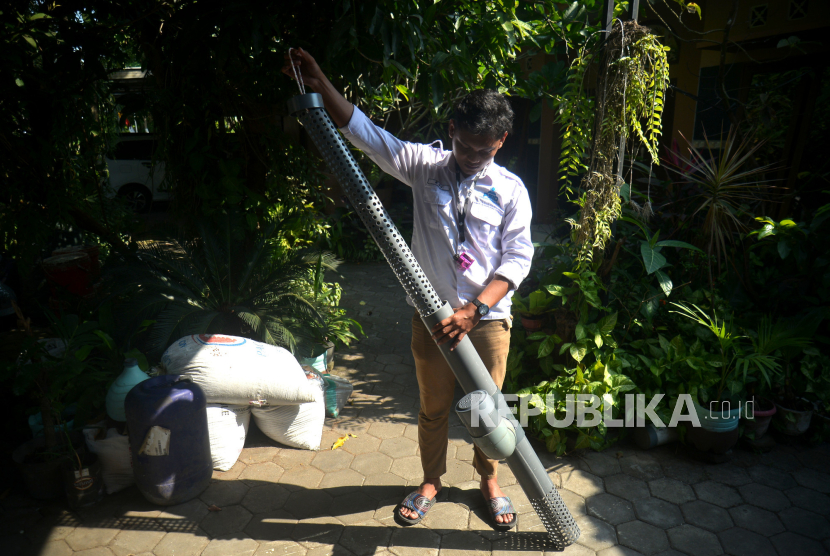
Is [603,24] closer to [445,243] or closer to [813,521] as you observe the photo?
[445,243]

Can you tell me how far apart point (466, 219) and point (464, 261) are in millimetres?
193

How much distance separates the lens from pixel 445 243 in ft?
7.65

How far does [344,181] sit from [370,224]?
0.19m

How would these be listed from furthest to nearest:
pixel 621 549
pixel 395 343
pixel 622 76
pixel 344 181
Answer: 1. pixel 395 343
2. pixel 622 76
3. pixel 621 549
4. pixel 344 181

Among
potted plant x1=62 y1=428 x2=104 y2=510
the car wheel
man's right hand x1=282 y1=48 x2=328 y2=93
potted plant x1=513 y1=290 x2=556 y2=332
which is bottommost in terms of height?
A: potted plant x1=62 y1=428 x2=104 y2=510

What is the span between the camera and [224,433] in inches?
122

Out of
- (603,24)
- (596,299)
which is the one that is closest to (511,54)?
(603,24)

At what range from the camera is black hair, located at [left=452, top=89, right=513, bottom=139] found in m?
2.11

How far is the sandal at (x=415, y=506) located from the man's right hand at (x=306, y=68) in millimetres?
2074

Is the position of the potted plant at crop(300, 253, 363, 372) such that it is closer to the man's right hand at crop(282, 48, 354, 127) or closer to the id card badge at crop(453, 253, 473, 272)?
the id card badge at crop(453, 253, 473, 272)

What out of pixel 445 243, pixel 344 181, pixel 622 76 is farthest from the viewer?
pixel 622 76

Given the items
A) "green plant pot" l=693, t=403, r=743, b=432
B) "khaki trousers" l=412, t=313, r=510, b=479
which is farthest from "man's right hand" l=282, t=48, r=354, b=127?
"green plant pot" l=693, t=403, r=743, b=432

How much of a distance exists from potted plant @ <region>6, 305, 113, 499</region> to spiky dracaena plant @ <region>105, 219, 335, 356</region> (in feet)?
1.90

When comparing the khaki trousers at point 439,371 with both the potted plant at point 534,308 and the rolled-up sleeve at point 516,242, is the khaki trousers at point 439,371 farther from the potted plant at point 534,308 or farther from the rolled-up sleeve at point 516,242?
the potted plant at point 534,308
